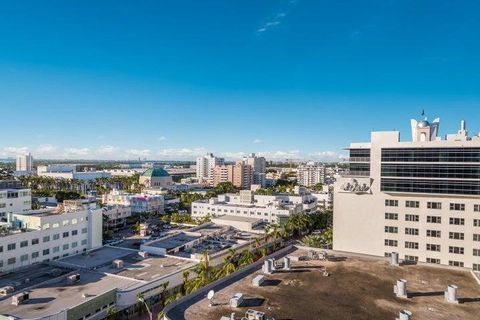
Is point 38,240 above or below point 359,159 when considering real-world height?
below

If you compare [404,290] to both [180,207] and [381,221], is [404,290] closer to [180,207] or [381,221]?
[381,221]

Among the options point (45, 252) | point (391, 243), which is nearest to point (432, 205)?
point (391, 243)

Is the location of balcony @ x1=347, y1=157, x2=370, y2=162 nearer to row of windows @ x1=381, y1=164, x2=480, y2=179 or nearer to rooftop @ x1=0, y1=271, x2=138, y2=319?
row of windows @ x1=381, y1=164, x2=480, y2=179

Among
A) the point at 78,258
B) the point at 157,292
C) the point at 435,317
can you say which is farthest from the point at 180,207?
the point at 435,317

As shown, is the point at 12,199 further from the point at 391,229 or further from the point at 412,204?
the point at 412,204

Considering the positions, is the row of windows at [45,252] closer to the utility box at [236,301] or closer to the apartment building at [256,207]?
the utility box at [236,301]

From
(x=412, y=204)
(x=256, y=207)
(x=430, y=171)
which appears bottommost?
(x=256, y=207)

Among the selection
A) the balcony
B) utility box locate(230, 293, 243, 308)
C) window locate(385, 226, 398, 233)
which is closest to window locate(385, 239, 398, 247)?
window locate(385, 226, 398, 233)
